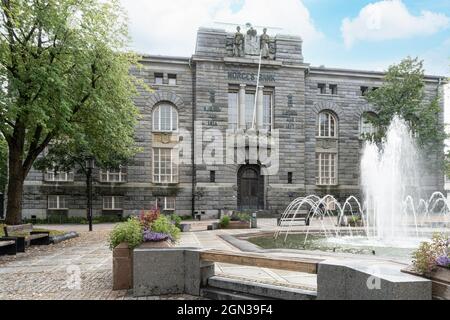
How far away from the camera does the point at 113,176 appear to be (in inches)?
1271

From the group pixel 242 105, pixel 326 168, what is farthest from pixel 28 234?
pixel 326 168

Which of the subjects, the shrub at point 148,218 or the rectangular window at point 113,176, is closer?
the shrub at point 148,218

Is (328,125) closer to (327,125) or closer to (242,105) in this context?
(327,125)

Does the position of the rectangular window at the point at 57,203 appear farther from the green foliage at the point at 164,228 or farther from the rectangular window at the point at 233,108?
the green foliage at the point at 164,228

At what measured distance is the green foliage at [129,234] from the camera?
7637 mm

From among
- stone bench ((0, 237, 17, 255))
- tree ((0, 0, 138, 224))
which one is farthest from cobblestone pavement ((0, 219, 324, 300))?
tree ((0, 0, 138, 224))

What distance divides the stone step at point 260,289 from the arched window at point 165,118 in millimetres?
26948

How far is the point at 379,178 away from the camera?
20000mm

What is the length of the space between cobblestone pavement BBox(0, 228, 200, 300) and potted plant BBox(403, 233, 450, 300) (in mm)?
3747

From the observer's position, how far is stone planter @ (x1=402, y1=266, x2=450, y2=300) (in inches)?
177

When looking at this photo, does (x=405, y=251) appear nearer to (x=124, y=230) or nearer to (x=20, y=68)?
(x=124, y=230)

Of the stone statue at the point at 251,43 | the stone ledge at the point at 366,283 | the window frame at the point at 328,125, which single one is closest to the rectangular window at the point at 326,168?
the window frame at the point at 328,125
